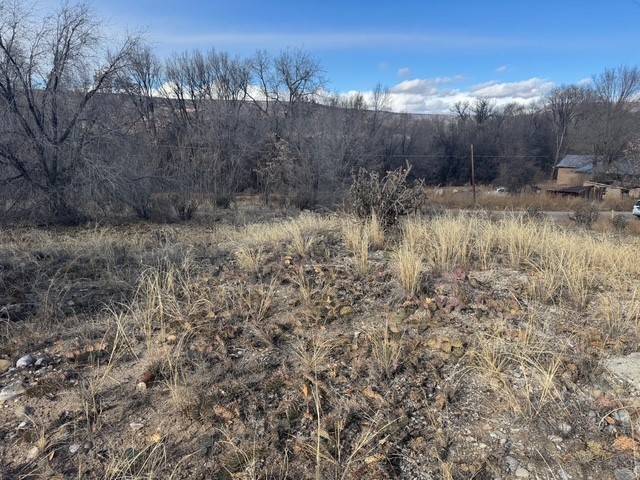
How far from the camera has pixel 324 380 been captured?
2344 mm

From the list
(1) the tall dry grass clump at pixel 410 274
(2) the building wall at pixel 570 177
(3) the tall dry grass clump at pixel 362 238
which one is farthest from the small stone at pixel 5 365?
(2) the building wall at pixel 570 177

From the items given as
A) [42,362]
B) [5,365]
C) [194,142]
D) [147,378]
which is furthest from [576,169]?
[5,365]

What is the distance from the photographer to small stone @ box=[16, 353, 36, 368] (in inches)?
102

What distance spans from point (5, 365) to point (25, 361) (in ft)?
0.39

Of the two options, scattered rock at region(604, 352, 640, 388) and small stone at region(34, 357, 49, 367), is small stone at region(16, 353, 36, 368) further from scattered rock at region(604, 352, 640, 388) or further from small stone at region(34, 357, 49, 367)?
scattered rock at region(604, 352, 640, 388)

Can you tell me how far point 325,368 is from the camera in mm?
2459

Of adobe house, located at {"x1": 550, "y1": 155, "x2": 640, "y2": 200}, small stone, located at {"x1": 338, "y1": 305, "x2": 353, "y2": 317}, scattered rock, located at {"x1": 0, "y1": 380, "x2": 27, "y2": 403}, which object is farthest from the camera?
adobe house, located at {"x1": 550, "y1": 155, "x2": 640, "y2": 200}

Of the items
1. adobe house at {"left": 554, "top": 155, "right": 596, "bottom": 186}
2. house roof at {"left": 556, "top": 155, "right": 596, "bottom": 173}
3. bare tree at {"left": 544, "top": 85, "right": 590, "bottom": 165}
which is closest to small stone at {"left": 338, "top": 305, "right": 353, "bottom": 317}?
adobe house at {"left": 554, "top": 155, "right": 596, "bottom": 186}

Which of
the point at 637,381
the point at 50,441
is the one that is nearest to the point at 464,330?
the point at 637,381

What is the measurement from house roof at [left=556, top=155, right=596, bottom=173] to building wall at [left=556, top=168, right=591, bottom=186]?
1.59ft

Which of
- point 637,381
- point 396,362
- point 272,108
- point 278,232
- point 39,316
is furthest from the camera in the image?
point 272,108

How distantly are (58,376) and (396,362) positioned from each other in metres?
2.06

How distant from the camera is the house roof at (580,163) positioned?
145ft

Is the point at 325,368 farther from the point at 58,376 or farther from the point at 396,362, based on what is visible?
the point at 58,376
